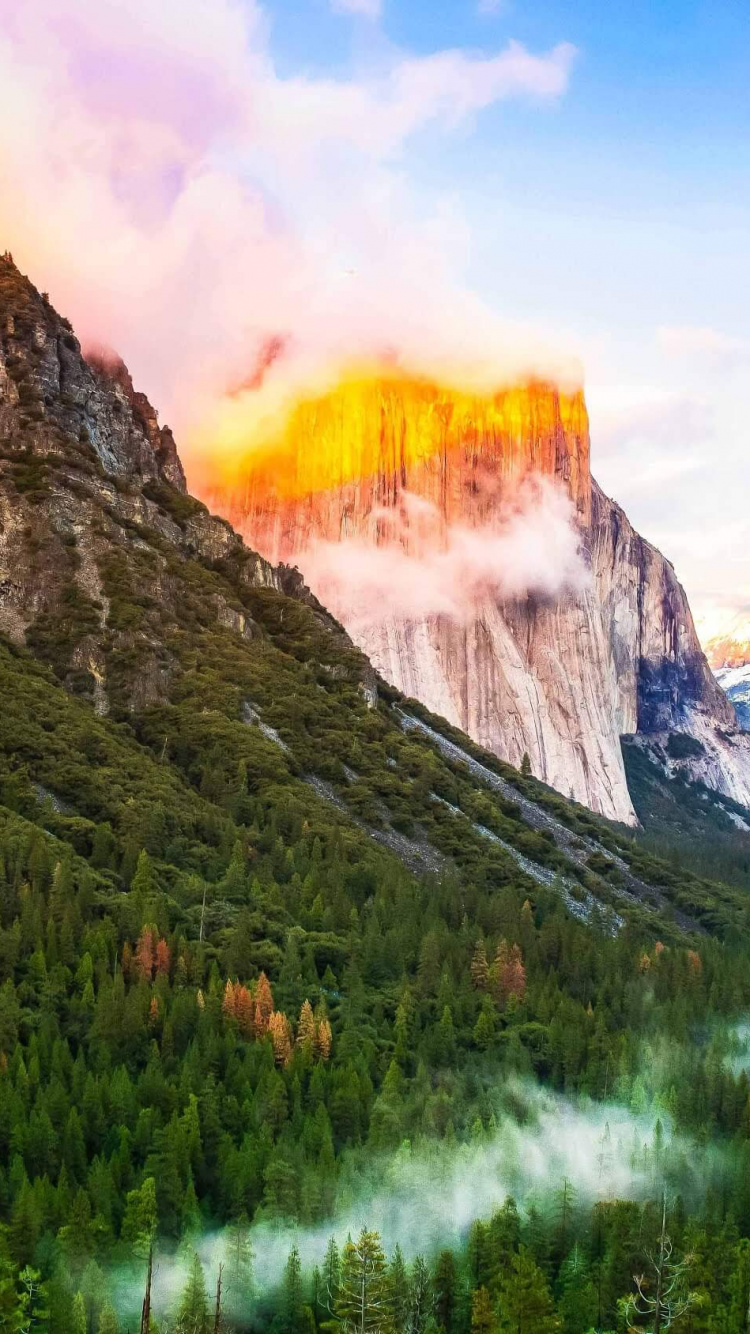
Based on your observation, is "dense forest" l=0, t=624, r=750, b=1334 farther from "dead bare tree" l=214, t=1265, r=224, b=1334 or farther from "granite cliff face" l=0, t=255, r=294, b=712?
"granite cliff face" l=0, t=255, r=294, b=712

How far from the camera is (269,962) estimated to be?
365 feet

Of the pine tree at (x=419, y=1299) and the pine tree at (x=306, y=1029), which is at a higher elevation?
the pine tree at (x=306, y=1029)

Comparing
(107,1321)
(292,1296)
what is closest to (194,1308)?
(107,1321)

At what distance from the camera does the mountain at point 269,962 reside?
8256 centimetres

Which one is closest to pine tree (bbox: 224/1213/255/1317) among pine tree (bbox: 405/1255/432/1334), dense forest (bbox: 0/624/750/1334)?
dense forest (bbox: 0/624/750/1334)

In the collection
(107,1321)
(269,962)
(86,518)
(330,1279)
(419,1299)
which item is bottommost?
(107,1321)

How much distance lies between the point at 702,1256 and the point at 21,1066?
110 feet

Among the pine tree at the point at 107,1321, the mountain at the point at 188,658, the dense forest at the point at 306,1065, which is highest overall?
the mountain at the point at 188,658

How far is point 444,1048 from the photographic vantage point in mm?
103562

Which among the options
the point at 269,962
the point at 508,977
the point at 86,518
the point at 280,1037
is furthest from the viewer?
the point at 86,518

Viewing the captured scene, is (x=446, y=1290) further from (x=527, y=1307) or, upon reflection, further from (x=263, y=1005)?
(x=263, y=1005)

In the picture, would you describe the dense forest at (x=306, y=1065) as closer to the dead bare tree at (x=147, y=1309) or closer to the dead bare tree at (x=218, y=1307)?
the dead bare tree at (x=218, y=1307)

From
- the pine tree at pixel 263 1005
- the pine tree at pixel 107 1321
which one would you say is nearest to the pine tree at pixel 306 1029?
the pine tree at pixel 263 1005

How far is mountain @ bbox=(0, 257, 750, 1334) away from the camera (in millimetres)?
82562
